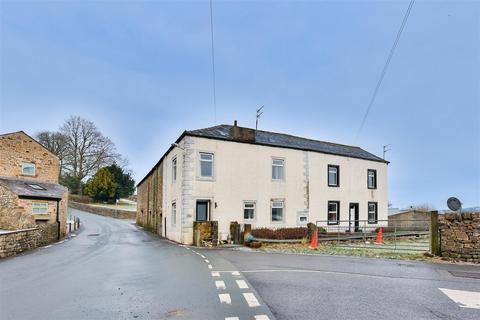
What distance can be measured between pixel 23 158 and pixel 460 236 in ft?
103

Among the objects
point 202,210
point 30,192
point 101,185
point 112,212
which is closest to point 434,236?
point 202,210

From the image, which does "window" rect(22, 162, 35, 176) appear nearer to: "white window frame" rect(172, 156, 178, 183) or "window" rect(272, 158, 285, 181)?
"white window frame" rect(172, 156, 178, 183)

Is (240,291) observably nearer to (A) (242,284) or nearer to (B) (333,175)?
(A) (242,284)

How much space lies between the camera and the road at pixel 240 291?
5688 millimetres

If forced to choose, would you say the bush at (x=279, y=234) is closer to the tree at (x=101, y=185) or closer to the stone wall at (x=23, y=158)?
the stone wall at (x=23, y=158)

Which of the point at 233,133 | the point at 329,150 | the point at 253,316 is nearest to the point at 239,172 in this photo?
the point at 233,133

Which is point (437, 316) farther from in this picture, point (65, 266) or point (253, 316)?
point (65, 266)

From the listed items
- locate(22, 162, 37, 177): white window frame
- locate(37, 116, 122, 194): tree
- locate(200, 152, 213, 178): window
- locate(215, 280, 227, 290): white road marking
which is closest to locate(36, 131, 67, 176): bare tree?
locate(37, 116, 122, 194): tree

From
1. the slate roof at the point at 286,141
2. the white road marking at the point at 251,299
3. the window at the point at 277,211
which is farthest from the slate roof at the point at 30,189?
the white road marking at the point at 251,299

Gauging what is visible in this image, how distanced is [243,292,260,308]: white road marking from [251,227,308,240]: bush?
13.9 m

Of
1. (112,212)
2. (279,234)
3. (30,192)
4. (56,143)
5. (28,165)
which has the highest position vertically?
(56,143)

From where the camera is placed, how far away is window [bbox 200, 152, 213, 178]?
70.0 feet

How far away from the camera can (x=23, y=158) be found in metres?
29.4

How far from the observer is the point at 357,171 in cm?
2880
